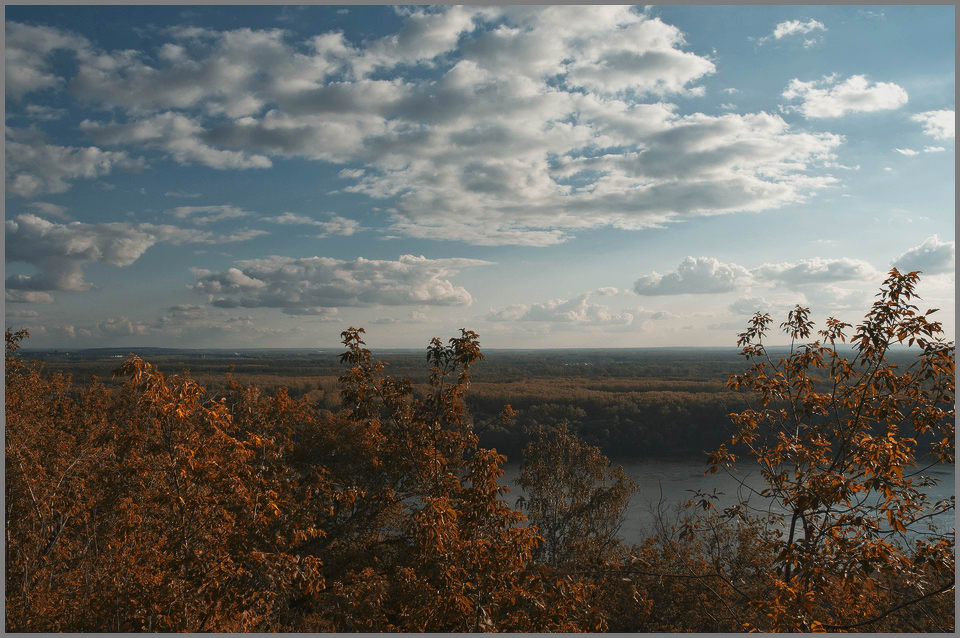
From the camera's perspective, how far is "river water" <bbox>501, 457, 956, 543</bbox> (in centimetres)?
3020

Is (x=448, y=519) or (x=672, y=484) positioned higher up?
(x=448, y=519)

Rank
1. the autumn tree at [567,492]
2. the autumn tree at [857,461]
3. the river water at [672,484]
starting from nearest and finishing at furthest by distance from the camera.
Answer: the autumn tree at [857,461] → the autumn tree at [567,492] → the river water at [672,484]

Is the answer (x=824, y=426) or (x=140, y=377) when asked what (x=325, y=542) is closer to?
(x=140, y=377)

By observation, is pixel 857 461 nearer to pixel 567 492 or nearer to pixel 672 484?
pixel 567 492

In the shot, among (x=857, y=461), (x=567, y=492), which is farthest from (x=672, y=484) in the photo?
(x=857, y=461)

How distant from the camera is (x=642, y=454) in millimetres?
53688

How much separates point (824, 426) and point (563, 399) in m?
54.7

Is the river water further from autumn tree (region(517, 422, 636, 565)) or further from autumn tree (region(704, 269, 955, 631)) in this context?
autumn tree (region(704, 269, 955, 631))

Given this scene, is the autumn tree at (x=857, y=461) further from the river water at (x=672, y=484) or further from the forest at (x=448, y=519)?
the river water at (x=672, y=484)

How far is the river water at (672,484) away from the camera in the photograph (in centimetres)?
3020

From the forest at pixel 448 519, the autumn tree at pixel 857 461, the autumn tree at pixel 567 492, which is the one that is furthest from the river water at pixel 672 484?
the autumn tree at pixel 857 461

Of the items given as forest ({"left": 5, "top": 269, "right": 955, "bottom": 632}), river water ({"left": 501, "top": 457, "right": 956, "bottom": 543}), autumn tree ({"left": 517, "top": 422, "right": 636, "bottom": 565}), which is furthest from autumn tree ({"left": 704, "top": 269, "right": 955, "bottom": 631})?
river water ({"left": 501, "top": 457, "right": 956, "bottom": 543})

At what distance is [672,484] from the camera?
4209cm

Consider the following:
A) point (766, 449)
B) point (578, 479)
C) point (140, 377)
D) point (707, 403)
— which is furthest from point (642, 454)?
point (140, 377)
